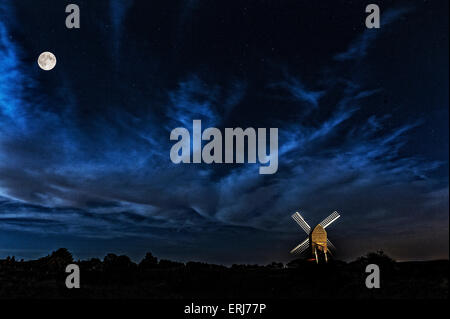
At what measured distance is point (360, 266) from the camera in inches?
1202

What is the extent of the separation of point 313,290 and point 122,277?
12.8 meters

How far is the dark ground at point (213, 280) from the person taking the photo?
74.1 ft

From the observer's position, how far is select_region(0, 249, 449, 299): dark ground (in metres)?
22.6

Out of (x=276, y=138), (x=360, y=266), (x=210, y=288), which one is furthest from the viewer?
(x=360, y=266)

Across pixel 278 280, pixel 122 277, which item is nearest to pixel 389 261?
pixel 278 280

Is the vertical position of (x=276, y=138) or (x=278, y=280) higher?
(x=276, y=138)

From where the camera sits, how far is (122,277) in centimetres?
2698

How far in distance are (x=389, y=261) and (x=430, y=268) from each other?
495 cm

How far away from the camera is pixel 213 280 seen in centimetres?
2659
